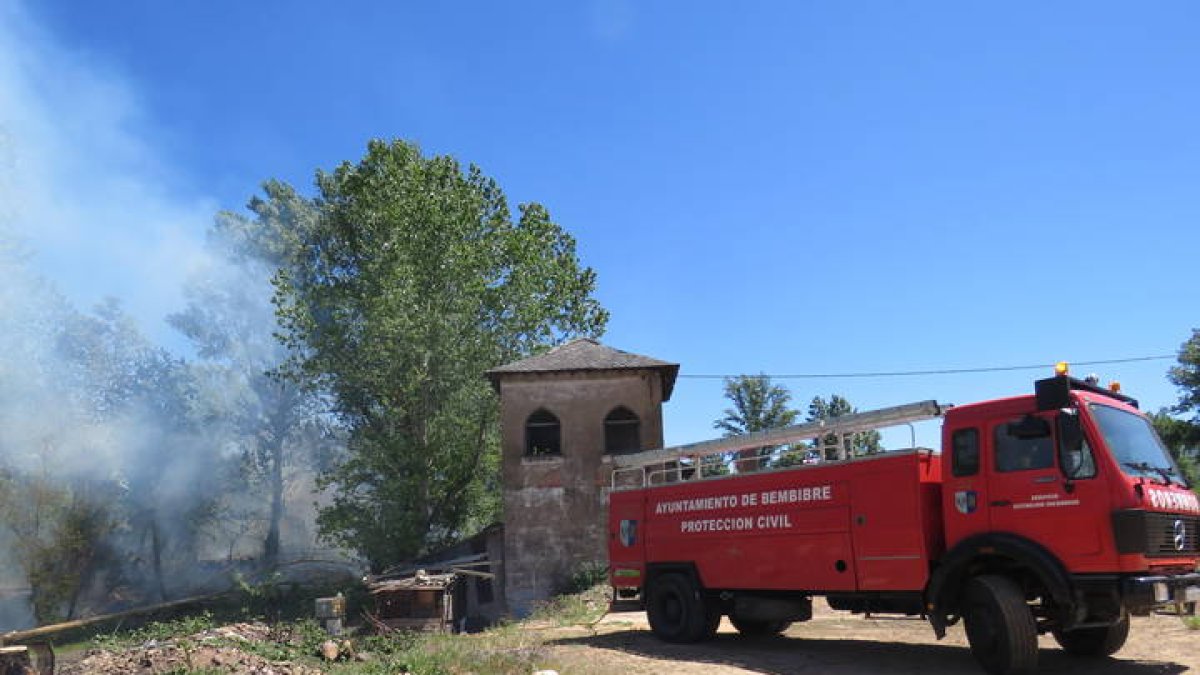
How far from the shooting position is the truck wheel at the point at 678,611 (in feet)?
40.4

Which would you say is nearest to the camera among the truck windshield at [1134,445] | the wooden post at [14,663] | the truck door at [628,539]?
the truck windshield at [1134,445]

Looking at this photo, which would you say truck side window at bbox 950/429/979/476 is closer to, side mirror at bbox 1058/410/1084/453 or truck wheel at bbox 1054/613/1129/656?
side mirror at bbox 1058/410/1084/453

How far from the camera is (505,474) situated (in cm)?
2412

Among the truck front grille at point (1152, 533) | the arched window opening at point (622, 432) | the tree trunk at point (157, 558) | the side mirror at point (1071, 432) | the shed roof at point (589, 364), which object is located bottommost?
the tree trunk at point (157, 558)

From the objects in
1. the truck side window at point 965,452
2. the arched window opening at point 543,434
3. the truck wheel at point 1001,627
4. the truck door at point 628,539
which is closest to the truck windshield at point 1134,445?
the truck side window at point 965,452

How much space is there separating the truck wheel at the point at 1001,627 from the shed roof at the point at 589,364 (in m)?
15.5

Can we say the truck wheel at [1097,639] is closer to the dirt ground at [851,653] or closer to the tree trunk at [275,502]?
the dirt ground at [851,653]

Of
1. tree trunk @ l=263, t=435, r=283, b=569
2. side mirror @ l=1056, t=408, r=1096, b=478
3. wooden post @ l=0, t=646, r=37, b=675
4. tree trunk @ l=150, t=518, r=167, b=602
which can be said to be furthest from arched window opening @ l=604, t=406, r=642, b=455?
A: tree trunk @ l=150, t=518, r=167, b=602

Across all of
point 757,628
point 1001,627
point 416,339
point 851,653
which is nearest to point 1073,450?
point 1001,627

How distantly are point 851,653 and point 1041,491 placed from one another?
152 inches

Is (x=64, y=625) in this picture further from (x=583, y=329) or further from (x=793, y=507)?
(x=793, y=507)

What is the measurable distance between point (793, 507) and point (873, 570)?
1.42 metres

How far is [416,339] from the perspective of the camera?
2859 centimetres

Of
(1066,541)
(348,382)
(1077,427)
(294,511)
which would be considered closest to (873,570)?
(1066,541)
